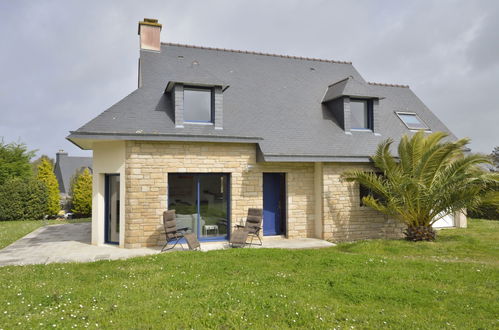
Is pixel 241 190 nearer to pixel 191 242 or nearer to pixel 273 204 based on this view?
pixel 273 204

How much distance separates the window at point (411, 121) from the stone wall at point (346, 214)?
4.28m

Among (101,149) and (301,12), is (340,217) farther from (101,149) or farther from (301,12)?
(101,149)

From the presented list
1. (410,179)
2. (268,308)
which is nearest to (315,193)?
(410,179)

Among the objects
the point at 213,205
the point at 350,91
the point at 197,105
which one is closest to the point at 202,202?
the point at 213,205

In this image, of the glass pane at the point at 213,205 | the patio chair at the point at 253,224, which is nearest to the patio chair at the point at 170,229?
the glass pane at the point at 213,205

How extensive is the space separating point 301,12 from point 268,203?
7.26 metres

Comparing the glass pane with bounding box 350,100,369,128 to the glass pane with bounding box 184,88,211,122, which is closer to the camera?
the glass pane with bounding box 184,88,211,122

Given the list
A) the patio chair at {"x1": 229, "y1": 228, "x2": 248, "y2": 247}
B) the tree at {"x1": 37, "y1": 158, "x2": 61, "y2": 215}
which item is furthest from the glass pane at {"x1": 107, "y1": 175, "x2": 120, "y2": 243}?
the tree at {"x1": 37, "y1": 158, "x2": 61, "y2": 215}

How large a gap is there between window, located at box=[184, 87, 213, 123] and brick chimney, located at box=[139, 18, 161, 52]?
12.4ft

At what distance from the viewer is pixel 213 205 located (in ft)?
38.8

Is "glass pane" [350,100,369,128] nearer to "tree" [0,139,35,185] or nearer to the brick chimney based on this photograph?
the brick chimney

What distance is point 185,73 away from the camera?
39.4 ft

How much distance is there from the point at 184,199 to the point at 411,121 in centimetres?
1156

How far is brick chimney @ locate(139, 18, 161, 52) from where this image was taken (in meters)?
14.3
